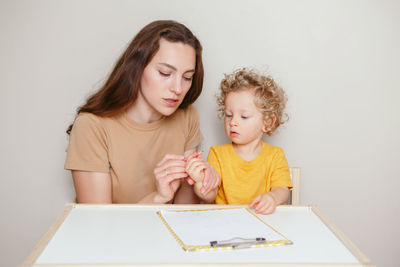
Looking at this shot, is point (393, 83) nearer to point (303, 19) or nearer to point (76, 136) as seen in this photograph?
point (303, 19)

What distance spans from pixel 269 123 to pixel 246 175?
0.20 metres

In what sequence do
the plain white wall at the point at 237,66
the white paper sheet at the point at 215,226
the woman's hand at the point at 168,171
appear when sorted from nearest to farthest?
the white paper sheet at the point at 215,226 → the woman's hand at the point at 168,171 → the plain white wall at the point at 237,66

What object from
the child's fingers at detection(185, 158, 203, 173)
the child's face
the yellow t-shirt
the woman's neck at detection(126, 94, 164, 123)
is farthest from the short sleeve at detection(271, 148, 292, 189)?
the woman's neck at detection(126, 94, 164, 123)

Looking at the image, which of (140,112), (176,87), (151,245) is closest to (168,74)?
(176,87)

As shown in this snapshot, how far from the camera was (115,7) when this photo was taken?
5.19 feet

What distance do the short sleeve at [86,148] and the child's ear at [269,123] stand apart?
560mm

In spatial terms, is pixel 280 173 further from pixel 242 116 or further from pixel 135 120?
pixel 135 120

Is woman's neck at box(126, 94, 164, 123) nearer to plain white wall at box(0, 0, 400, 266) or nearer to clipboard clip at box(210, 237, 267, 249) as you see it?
plain white wall at box(0, 0, 400, 266)

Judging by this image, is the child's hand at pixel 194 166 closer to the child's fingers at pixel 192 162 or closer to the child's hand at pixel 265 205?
the child's fingers at pixel 192 162

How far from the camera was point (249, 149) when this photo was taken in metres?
1.42

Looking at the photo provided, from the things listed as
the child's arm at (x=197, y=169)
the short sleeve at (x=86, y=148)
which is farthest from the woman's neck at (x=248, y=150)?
the short sleeve at (x=86, y=148)

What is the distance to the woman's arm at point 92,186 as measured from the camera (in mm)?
1327

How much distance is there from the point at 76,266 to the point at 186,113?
37.1 inches

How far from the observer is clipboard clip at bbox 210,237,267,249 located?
813 mm
